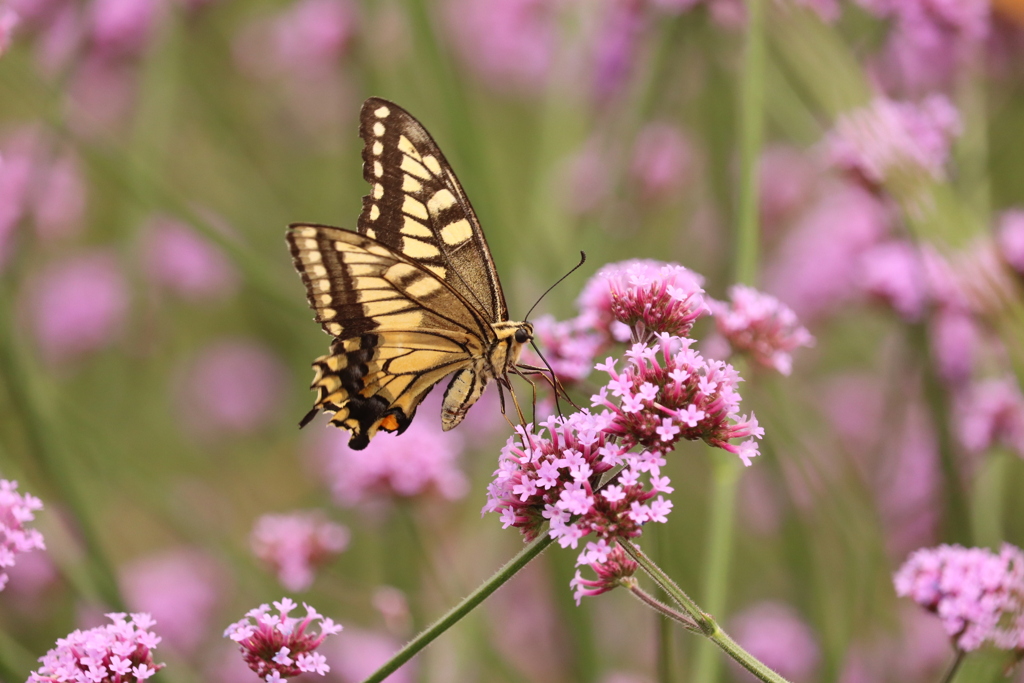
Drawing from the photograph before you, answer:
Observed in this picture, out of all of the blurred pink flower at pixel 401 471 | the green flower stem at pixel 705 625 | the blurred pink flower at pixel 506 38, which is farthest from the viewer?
the blurred pink flower at pixel 506 38

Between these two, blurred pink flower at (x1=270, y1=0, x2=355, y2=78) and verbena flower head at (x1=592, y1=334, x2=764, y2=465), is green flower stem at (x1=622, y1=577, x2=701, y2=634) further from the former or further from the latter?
blurred pink flower at (x1=270, y1=0, x2=355, y2=78)

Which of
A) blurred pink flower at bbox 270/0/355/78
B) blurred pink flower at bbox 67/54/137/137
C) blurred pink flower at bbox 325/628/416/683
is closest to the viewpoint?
blurred pink flower at bbox 325/628/416/683

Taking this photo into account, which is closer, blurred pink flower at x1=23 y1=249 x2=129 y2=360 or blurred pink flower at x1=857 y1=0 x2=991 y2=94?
blurred pink flower at x1=857 y1=0 x2=991 y2=94

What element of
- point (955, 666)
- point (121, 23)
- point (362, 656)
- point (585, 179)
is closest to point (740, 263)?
point (955, 666)

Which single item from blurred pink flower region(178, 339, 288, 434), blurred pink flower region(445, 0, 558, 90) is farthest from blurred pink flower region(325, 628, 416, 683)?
blurred pink flower region(445, 0, 558, 90)

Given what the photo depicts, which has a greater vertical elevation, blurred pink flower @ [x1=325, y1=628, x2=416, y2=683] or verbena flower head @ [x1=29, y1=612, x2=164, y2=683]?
blurred pink flower @ [x1=325, y1=628, x2=416, y2=683]

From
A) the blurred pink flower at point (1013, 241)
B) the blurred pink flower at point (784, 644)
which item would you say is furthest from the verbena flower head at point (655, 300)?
the blurred pink flower at point (784, 644)

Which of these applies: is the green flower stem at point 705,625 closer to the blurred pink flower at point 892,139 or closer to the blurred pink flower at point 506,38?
the blurred pink flower at point 892,139

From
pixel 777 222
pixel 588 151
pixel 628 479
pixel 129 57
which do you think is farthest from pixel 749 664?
pixel 129 57

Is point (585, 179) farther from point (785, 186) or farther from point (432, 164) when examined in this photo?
point (432, 164)
